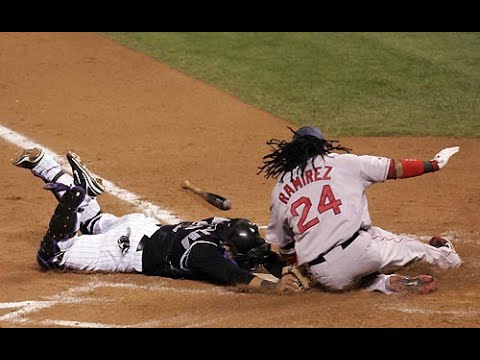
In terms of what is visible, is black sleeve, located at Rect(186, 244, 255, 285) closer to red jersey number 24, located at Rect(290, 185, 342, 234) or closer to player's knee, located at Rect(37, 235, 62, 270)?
red jersey number 24, located at Rect(290, 185, 342, 234)

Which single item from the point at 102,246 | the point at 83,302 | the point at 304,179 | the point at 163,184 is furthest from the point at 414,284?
the point at 163,184

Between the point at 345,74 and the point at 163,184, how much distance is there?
410cm

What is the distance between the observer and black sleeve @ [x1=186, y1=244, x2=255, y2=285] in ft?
25.9

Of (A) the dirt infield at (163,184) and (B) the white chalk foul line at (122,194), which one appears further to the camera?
(B) the white chalk foul line at (122,194)

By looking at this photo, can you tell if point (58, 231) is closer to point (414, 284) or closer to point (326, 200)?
point (326, 200)

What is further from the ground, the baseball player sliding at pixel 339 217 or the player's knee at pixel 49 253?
the baseball player sliding at pixel 339 217

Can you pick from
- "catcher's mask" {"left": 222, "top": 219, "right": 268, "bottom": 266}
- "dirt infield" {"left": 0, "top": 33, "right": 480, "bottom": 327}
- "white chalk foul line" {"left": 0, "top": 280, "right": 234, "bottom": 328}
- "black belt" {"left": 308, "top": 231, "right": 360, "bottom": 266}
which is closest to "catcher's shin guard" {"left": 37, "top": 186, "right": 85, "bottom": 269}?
"dirt infield" {"left": 0, "top": 33, "right": 480, "bottom": 327}

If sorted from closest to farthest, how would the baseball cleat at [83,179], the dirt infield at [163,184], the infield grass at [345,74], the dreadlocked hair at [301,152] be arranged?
the dirt infield at [163,184] < the dreadlocked hair at [301,152] < the baseball cleat at [83,179] < the infield grass at [345,74]

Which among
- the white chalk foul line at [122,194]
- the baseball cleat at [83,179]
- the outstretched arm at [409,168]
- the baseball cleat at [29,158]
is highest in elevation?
the outstretched arm at [409,168]

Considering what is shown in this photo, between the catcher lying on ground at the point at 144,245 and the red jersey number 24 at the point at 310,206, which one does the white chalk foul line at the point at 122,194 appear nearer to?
the catcher lying on ground at the point at 144,245

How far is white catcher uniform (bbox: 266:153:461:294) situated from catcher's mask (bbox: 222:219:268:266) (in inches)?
14.0

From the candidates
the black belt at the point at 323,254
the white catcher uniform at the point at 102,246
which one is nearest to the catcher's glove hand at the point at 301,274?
the black belt at the point at 323,254

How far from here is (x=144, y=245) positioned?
8312mm

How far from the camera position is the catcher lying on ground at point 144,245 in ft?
26.2
